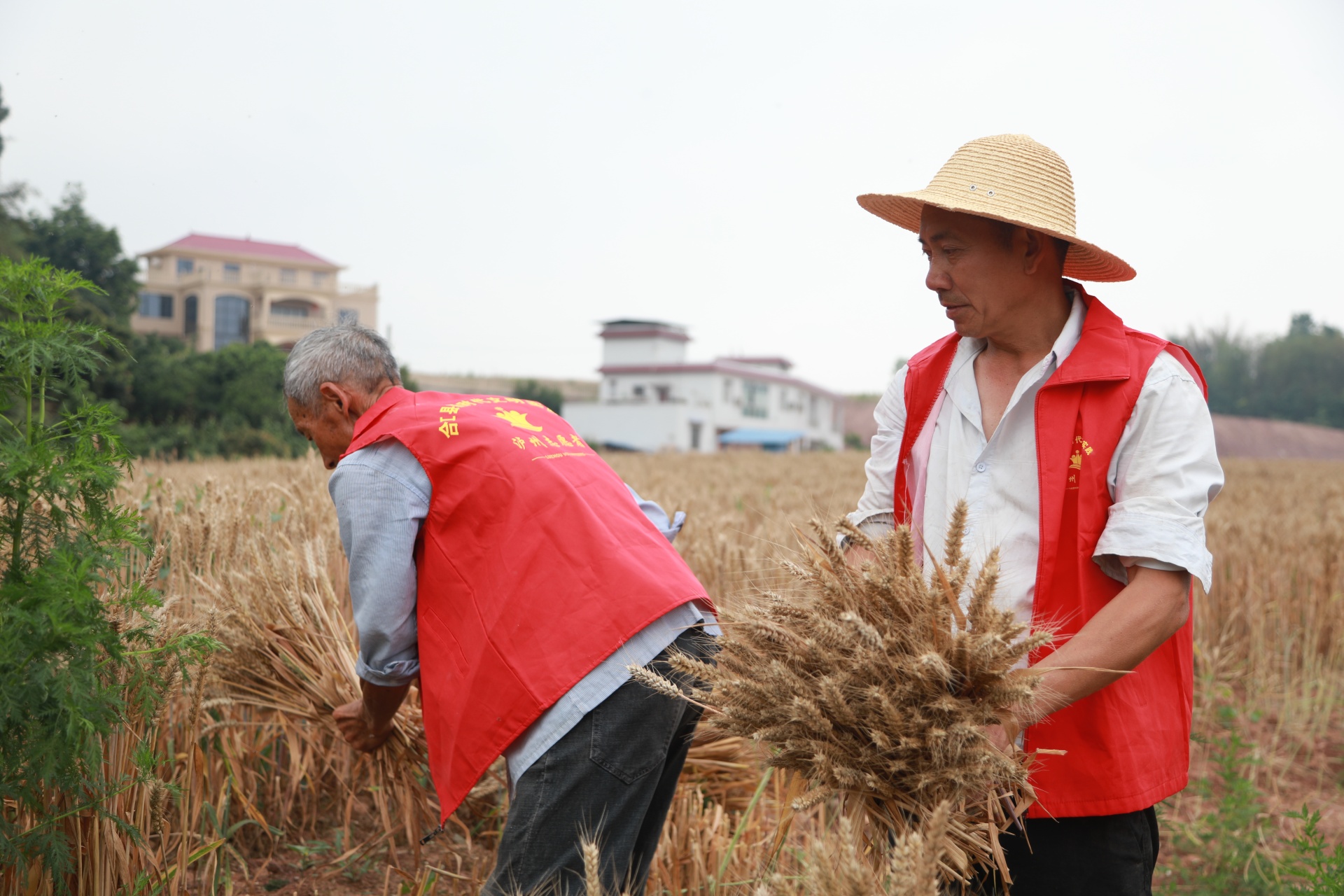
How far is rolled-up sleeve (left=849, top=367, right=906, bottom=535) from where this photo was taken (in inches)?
69.4

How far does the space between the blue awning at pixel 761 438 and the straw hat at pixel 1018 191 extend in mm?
42094

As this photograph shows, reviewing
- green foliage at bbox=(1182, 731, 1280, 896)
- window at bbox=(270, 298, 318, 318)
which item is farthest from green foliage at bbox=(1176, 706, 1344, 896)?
window at bbox=(270, 298, 318, 318)

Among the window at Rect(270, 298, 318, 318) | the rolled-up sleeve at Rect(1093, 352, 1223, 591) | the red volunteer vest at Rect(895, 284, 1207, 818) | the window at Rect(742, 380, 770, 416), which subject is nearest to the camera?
the rolled-up sleeve at Rect(1093, 352, 1223, 591)

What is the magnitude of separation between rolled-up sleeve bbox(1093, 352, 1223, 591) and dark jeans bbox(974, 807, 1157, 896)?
41 cm

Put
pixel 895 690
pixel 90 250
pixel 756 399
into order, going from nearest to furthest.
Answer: pixel 895 690, pixel 90 250, pixel 756 399

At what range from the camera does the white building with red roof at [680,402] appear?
41.5 metres

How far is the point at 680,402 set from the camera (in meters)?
41.1

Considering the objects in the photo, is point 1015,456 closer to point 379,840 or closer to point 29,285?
point 29,285

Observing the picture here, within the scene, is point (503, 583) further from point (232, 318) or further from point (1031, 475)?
point (232, 318)

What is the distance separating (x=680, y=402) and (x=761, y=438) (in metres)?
5.15

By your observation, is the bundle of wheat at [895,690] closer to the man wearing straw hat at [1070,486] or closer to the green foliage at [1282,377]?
the man wearing straw hat at [1070,486]

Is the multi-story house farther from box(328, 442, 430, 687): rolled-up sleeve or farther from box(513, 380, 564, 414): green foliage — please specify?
box(328, 442, 430, 687): rolled-up sleeve

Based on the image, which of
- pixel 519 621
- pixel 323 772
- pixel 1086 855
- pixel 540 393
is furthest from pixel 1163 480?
pixel 540 393

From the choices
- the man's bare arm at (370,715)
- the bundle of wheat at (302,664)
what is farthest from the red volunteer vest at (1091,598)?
the bundle of wheat at (302,664)
